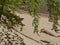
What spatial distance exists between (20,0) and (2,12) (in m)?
0.43

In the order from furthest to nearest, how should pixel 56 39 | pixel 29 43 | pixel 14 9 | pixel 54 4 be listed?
pixel 56 39, pixel 29 43, pixel 14 9, pixel 54 4

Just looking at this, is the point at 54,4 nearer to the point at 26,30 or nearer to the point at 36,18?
the point at 36,18

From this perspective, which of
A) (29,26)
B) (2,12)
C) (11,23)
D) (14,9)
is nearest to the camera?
(14,9)

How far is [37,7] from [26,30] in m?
6.50

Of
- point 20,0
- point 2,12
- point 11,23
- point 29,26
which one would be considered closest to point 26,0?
point 20,0

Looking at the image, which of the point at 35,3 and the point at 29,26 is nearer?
the point at 35,3

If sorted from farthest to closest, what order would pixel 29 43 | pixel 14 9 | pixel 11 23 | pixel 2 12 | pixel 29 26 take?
pixel 29 26 < pixel 29 43 < pixel 11 23 < pixel 2 12 < pixel 14 9

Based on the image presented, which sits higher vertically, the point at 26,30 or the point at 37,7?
the point at 37,7

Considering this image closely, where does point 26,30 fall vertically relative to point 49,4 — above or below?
below

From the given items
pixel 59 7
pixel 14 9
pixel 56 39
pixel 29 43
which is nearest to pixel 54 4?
pixel 59 7

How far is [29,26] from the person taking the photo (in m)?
8.27

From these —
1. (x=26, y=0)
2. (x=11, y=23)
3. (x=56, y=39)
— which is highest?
(x=26, y=0)

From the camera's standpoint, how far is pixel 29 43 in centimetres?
650

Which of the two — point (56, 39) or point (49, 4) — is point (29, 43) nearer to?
point (56, 39)
